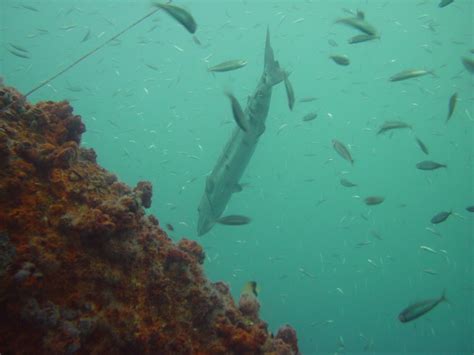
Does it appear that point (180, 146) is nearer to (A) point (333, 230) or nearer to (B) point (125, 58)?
(B) point (125, 58)

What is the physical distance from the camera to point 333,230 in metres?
71.9

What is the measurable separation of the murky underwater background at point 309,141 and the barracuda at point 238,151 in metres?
13.8

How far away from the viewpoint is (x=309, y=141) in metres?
99.9

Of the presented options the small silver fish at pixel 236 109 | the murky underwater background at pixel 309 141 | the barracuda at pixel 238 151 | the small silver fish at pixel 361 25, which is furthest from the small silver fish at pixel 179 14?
the murky underwater background at pixel 309 141

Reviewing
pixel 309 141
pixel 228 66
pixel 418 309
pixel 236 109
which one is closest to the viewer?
pixel 236 109

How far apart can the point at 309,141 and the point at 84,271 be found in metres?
101

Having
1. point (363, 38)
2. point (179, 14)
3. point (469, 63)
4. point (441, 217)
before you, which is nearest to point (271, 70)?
point (363, 38)

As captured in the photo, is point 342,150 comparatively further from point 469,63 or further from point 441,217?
point 469,63

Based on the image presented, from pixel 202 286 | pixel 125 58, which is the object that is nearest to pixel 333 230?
pixel 125 58

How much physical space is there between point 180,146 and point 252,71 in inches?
1199

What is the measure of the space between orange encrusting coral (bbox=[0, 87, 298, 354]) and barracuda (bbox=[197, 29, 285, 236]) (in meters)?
4.12

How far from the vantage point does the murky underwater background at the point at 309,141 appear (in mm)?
37750

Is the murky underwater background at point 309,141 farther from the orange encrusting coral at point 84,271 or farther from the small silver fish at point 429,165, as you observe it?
the orange encrusting coral at point 84,271

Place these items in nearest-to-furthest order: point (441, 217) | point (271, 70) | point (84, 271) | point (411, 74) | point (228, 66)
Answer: point (84, 271), point (228, 66), point (411, 74), point (271, 70), point (441, 217)
